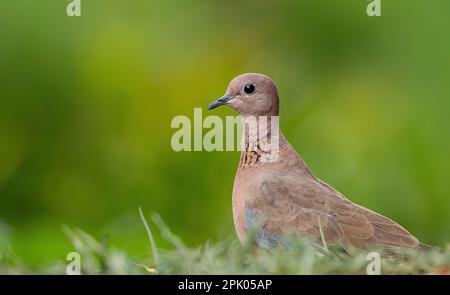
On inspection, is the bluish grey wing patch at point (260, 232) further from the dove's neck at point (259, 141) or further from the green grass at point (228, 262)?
the green grass at point (228, 262)

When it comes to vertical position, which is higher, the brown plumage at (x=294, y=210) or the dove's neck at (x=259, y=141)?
the dove's neck at (x=259, y=141)

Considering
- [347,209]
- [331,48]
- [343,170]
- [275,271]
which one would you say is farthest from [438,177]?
[275,271]

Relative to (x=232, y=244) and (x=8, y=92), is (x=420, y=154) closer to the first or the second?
(x=8, y=92)

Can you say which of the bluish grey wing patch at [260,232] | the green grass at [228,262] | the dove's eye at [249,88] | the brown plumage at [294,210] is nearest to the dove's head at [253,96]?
the dove's eye at [249,88]

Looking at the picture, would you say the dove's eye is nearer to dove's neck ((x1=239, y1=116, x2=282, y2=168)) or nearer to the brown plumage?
dove's neck ((x1=239, y1=116, x2=282, y2=168))

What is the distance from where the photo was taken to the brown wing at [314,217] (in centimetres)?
464

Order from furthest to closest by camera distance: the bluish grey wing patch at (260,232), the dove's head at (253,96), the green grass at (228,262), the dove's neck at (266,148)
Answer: the dove's head at (253,96)
the dove's neck at (266,148)
the bluish grey wing patch at (260,232)
the green grass at (228,262)

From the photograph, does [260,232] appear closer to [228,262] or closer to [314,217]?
[314,217]

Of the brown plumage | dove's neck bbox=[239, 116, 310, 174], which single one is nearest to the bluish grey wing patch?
the brown plumage

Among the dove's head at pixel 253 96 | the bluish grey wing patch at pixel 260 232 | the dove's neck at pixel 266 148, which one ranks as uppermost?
the dove's head at pixel 253 96

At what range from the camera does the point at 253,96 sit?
5.47 metres

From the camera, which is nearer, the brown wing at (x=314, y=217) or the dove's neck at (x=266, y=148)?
the brown wing at (x=314, y=217)

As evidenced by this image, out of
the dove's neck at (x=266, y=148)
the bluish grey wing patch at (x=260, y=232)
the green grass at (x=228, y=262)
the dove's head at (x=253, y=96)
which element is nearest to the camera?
the green grass at (x=228, y=262)
